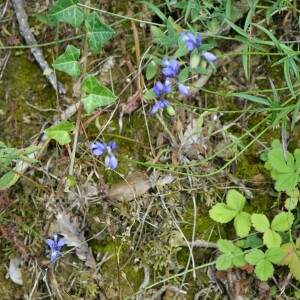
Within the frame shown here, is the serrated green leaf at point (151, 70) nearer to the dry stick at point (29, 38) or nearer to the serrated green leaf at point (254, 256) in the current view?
the dry stick at point (29, 38)

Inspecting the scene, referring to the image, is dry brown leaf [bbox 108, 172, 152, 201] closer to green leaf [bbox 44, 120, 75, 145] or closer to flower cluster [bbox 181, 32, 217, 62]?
green leaf [bbox 44, 120, 75, 145]

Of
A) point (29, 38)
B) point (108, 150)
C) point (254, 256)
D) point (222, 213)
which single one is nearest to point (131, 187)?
point (108, 150)

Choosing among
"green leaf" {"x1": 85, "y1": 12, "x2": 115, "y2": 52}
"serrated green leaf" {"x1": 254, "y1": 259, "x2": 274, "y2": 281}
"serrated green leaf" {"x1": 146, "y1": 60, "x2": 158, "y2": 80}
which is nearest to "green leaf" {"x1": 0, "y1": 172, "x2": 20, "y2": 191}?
"green leaf" {"x1": 85, "y1": 12, "x2": 115, "y2": 52}

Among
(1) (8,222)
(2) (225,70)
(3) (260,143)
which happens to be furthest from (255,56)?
(1) (8,222)

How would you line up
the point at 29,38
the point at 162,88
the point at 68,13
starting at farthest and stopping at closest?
the point at 29,38 < the point at 162,88 < the point at 68,13

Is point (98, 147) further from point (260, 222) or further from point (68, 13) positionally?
Answer: point (260, 222)

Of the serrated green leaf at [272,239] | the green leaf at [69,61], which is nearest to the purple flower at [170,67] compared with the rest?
the green leaf at [69,61]

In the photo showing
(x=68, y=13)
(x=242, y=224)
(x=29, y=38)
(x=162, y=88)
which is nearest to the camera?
(x=68, y=13)
